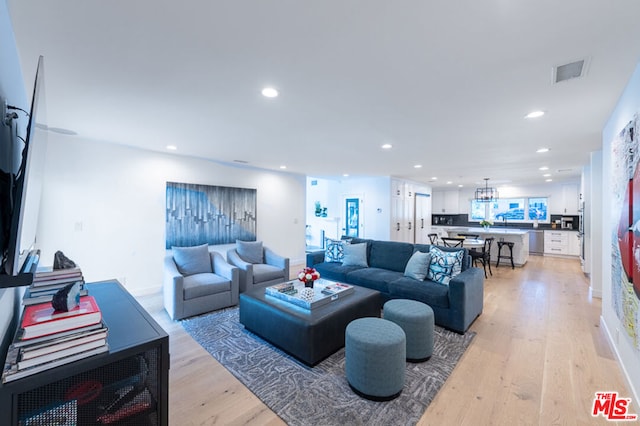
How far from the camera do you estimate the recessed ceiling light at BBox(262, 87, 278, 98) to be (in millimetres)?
2205

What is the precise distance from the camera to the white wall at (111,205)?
3.64 meters

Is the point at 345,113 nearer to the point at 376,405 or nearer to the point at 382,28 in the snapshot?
the point at 382,28

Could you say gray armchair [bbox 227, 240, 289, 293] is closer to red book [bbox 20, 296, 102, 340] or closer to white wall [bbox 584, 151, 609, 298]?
red book [bbox 20, 296, 102, 340]

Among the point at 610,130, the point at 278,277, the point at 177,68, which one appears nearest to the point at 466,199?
the point at 610,130

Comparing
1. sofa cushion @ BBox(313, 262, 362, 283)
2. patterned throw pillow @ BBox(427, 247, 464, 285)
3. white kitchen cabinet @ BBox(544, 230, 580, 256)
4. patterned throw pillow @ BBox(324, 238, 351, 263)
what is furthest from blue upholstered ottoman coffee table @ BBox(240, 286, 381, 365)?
white kitchen cabinet @ BBox(544, 230, 580, 256)

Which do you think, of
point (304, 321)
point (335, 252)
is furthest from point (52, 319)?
point (335, 252)

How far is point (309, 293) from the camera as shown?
9.63 feet

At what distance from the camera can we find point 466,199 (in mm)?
10250

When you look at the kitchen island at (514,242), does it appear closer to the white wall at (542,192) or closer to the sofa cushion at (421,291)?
the white wall at (542,192)

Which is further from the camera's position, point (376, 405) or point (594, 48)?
point (376, 405)

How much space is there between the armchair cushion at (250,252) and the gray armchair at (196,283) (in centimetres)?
49

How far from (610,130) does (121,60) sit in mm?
4334

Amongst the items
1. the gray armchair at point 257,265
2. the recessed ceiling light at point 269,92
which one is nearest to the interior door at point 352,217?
the gray armchair at point 257,265

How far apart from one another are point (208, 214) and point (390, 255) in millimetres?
3276
